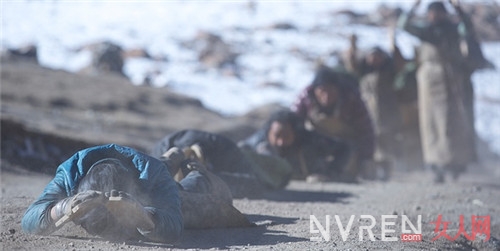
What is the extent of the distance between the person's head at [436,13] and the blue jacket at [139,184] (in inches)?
303

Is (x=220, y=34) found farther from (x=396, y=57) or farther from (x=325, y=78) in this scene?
(x=325, y=78)

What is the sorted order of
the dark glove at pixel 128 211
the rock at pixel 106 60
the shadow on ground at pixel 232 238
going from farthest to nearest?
1. the rock at pixel 106 60
2. the shadow on ground at pixel 232 238
3. the dark glove at pixel 128 211

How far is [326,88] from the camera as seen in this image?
40.4ft

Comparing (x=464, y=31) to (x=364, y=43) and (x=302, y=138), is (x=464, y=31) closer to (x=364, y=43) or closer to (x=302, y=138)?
(x=302, y=138)

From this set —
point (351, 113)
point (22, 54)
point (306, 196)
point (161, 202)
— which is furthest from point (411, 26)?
point (22, 54)

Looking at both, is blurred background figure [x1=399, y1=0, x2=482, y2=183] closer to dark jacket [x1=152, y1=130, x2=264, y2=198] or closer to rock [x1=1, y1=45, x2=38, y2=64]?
dark jacket [x1=152, y1=130, x2=264, y2=198]

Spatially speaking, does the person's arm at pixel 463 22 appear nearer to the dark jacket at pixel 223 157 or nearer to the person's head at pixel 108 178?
the dark jacket at pixel 223 157

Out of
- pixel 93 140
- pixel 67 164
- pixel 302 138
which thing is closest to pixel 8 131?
pixel 93 140

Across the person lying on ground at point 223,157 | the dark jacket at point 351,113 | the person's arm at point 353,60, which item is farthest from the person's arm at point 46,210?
the person's arm at point 353,60

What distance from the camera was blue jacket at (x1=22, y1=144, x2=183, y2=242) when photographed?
18.1 ft

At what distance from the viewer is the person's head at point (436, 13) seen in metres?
12.9

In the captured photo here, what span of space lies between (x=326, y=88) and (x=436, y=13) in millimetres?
1748

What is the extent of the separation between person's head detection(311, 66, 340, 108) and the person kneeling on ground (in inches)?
37.6

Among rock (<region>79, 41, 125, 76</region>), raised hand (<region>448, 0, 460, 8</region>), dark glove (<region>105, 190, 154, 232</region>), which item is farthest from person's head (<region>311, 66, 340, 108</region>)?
rock (<region>79, 41, 125, 76</region>)
